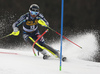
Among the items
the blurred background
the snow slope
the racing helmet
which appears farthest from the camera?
the blurred background

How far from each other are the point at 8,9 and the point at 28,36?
4859 millimetres

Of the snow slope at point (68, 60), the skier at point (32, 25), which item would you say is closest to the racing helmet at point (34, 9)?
the skier at point (32, 25)

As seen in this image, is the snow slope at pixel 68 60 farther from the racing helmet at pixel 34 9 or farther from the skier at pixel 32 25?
the racing helmet at pixel 34 9

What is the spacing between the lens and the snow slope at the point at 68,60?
3393mm

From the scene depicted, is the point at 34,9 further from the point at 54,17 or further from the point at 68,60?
the point at 54,17

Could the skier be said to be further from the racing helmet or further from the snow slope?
the snow slope

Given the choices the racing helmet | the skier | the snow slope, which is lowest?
the snow slope

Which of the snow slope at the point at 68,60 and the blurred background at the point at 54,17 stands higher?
the blurred background at the point at 54,17

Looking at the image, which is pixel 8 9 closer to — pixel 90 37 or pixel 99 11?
pixel 90 37

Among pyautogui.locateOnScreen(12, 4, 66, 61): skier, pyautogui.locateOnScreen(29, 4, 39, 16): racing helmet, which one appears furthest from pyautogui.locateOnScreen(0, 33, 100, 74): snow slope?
pyautogui.locateOnScreen(29, 4, 39, 16): racing helmet

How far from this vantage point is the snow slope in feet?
11.1

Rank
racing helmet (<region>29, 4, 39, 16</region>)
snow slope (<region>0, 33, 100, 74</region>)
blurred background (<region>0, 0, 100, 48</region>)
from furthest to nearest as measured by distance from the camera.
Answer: blurred background (<region>0, 0, 100, 48</region>) → racing helmet (<region>29, 4, 39, 16</region>) → snow slope (<region>0, 33, 100, 74</region>)

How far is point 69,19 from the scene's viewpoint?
39.5ft

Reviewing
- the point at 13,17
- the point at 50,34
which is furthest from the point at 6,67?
the point at 50,34
